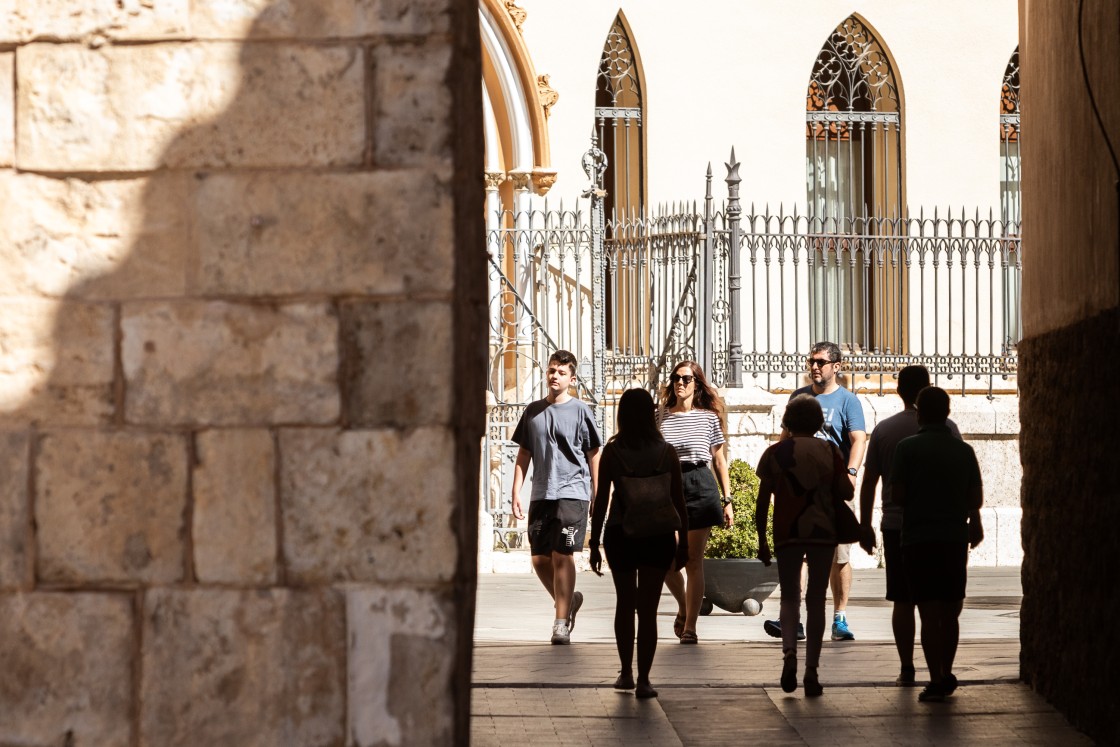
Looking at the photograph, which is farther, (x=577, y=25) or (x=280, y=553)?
(x=577, y=25)

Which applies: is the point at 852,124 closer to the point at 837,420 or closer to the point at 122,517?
the point at 837,420

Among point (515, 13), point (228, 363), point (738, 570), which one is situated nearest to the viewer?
point (228, 363)

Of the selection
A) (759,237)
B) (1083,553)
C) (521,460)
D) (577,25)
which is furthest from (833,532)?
(577,25)

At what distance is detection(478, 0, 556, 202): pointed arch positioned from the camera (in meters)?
18.4

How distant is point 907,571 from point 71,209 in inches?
193

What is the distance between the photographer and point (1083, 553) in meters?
7.71

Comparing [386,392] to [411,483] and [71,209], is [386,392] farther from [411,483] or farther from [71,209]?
[71,209]

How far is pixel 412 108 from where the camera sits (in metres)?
4.79

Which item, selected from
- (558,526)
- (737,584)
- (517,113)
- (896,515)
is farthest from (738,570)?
(517,113)

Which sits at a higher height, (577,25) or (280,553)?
(577,25)

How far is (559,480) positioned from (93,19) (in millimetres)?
6160

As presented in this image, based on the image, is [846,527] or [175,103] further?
[846,527]

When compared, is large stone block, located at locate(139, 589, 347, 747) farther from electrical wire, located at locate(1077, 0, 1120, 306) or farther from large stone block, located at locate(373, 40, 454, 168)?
electrical wire, located at locate(1077, 0, 1120, 306)

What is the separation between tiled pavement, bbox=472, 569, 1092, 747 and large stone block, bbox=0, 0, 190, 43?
3.59 metres
